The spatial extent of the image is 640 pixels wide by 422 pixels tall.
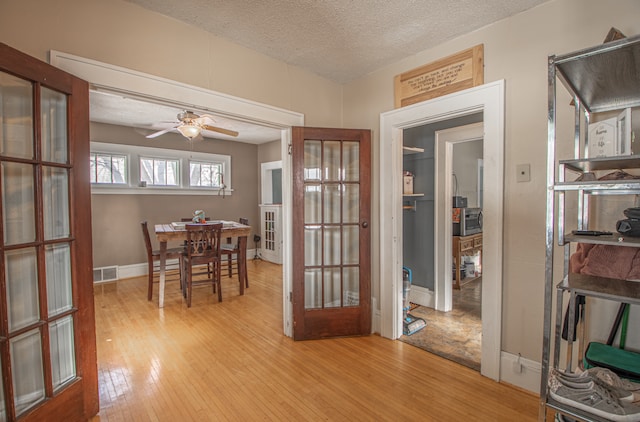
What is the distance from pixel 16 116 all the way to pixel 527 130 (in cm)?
288

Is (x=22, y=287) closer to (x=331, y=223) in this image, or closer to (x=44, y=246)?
(x=44, y=246)

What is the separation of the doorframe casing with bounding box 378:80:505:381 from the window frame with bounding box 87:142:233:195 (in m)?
4.21

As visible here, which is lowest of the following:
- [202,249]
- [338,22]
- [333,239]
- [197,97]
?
[202,249]

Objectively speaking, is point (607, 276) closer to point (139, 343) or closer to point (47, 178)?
point (47, 178)

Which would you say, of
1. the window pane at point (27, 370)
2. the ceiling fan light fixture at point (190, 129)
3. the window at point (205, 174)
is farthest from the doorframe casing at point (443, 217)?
the window at point (205, 174)

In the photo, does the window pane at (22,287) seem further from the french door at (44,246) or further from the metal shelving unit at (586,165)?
the metal shelving unit at (586,165)

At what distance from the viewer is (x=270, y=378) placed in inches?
85.4

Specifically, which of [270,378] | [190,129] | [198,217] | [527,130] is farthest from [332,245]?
[198,217]

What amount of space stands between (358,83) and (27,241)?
283cm

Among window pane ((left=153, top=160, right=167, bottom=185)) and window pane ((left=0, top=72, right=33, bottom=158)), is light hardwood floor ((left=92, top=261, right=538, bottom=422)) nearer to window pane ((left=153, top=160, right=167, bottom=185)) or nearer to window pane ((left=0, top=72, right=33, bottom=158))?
window pane ((left=0, top=72, right=33, bottom=158))

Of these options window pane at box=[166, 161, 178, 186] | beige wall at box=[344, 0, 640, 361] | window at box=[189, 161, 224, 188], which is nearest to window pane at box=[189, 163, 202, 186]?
window at box=[189, 161, 224, 188]

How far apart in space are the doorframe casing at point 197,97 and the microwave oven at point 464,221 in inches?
104

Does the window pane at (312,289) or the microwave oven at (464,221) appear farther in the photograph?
the microwave oven at (464,221)

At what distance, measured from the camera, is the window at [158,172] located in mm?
5262
